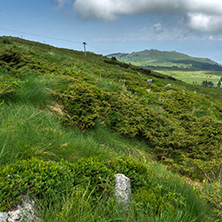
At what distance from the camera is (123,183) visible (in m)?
2.99

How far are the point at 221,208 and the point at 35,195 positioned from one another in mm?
A: 3013

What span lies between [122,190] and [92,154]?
1.21 m

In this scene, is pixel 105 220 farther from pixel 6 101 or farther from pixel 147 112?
pixel 147 112

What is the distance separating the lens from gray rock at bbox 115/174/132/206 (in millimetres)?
2730

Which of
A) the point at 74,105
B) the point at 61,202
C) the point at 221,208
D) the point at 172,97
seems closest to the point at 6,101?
the point at 74,105

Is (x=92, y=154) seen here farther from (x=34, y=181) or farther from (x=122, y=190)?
(x=34, y=181)

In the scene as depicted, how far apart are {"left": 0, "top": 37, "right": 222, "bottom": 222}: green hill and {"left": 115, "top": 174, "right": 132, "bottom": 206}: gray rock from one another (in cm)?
10

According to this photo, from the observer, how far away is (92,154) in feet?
12.8

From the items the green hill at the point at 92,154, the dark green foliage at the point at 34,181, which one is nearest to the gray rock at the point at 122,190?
the green hill at the point at 92,154

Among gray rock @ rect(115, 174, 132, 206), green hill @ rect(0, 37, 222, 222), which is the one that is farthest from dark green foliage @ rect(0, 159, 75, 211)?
gray rock @ rect(115, 174, 132, 206)

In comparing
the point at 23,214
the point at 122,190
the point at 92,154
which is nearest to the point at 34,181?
the point at 23,214

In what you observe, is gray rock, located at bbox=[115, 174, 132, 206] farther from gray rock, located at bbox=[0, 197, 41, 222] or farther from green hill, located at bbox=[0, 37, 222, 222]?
gray rock, located at bbox=[0, 197, 41, 222]

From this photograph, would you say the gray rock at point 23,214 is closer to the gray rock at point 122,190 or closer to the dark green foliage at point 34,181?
the dark green foliage at point 34,181

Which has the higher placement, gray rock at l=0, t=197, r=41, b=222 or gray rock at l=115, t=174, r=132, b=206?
gray rock at l=0, t=197, r=41, b=222
